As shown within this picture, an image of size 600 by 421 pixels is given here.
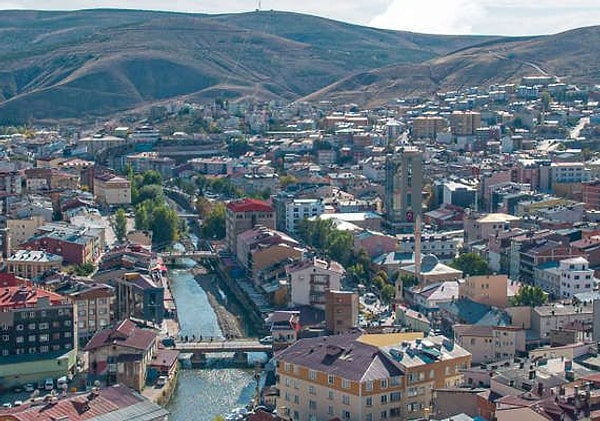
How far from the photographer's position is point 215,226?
24.4m

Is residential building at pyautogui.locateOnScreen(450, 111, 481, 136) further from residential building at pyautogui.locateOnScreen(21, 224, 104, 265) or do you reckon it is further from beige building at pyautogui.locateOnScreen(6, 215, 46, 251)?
residential building at pyautogui.locateOnScreen(21, 224, 104, 265)

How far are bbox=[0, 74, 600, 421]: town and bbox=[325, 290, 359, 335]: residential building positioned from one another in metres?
0.03

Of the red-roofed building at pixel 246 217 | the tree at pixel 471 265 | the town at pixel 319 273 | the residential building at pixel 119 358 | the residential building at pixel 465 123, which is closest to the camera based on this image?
the town at pixel 319 273

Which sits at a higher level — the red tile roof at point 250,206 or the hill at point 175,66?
the hill at point 175,66

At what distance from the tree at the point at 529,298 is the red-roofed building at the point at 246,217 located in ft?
24.8

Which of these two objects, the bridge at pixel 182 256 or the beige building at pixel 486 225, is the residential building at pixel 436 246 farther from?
the bridge at pixel 182 256

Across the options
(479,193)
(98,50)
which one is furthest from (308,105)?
(479,193)

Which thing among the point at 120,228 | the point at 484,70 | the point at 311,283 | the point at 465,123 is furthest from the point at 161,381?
the point at 484,70

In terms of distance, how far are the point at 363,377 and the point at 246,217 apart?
1221 cm

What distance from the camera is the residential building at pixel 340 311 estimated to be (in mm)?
14828

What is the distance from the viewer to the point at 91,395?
1078 centimetres

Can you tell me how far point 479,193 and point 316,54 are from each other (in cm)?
4144

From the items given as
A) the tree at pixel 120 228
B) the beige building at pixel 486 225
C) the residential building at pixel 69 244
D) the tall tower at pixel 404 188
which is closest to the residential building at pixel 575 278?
the beige building at pixel 486 225

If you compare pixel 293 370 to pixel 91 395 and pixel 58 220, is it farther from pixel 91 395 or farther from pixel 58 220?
pixel 58 220
